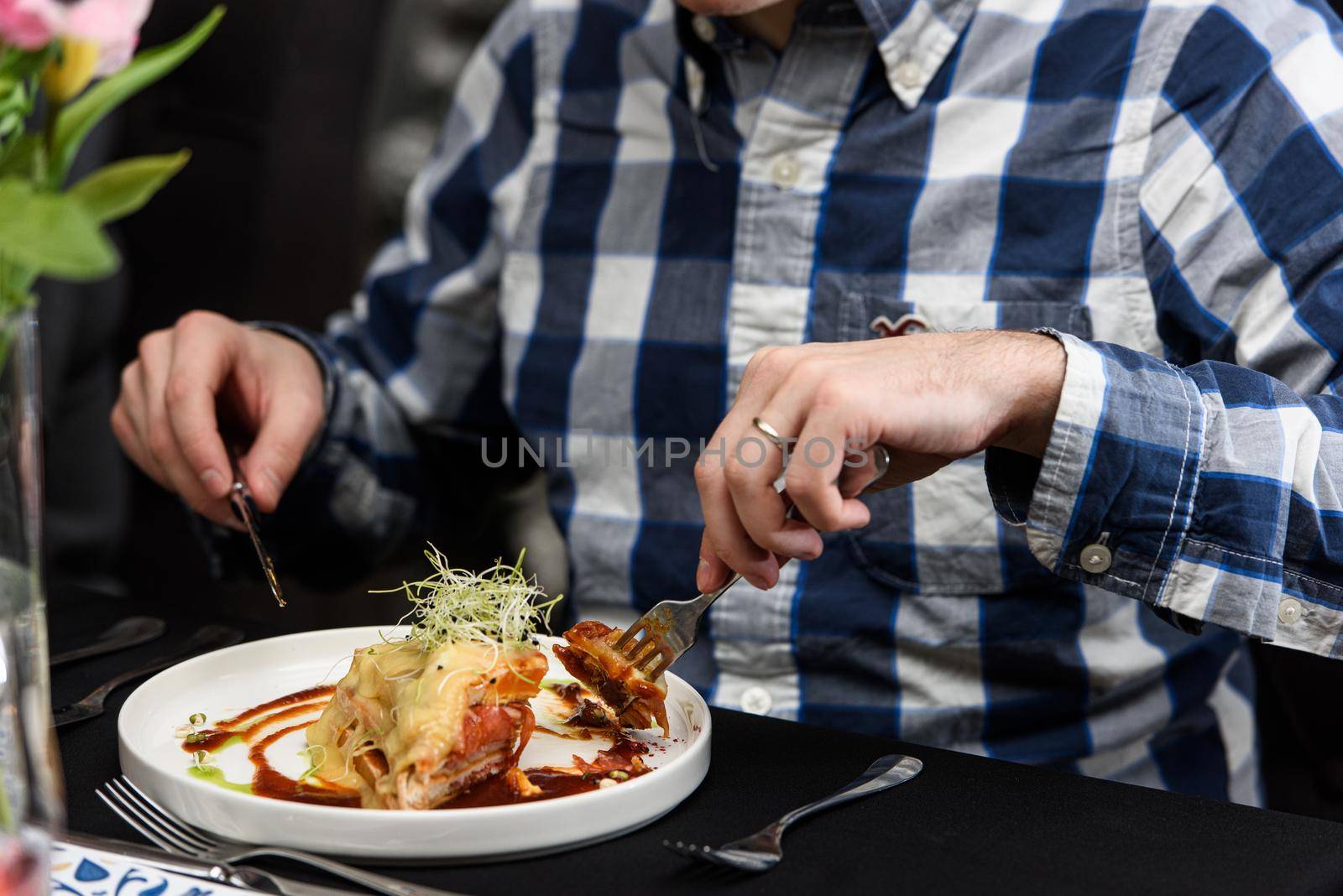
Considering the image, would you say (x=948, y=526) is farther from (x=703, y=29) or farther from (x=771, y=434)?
(x=703, y=29)

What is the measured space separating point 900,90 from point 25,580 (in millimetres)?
887

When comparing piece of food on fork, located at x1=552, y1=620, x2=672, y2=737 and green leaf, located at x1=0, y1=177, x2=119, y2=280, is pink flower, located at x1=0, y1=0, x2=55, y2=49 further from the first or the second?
piece of food on fork, located at x1=552, y1=620, x2=672, y2=737

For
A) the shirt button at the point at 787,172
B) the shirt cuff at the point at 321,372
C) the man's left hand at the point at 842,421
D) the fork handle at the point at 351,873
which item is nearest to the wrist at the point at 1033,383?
the man's left hand at the point at 842,421

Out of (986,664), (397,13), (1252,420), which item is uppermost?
(397,13)

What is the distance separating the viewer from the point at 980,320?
3.68ft

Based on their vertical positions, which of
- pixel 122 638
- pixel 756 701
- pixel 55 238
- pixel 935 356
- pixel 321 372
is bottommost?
pixel 756 701

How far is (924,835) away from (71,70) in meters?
0.54

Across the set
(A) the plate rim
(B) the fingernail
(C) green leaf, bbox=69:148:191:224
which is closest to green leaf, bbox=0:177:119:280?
(C) green leaf, bbox=69:148:191:224

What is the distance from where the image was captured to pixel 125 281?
238cm

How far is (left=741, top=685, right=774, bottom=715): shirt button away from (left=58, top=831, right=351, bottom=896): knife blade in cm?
59

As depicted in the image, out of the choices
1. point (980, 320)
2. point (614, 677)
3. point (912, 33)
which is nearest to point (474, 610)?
point (614, 677)

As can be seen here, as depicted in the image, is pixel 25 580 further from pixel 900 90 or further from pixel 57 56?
pixel 900 90

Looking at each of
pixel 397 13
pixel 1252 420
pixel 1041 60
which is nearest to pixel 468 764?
pixel 1252 420

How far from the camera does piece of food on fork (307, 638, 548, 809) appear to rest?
67cm
